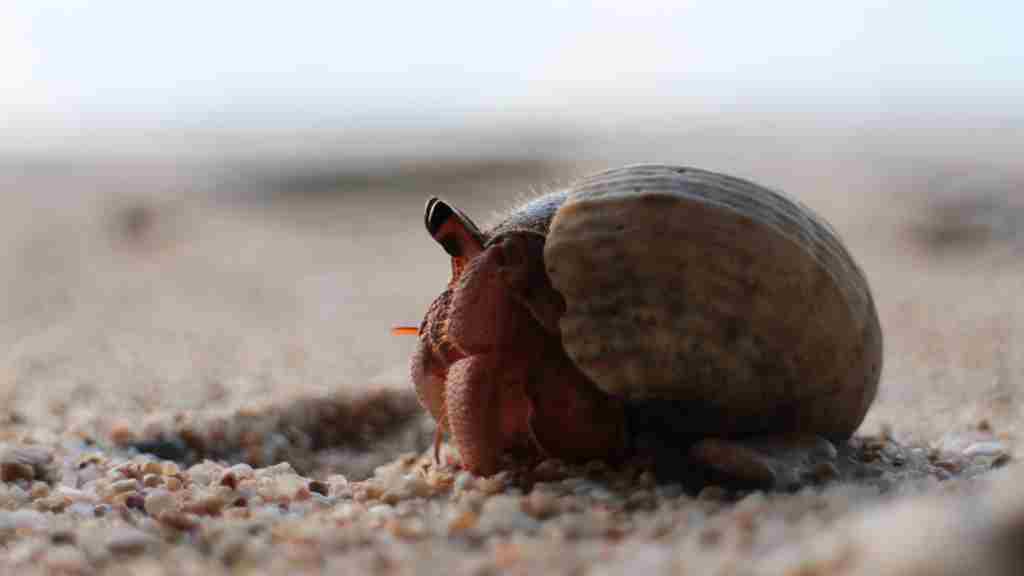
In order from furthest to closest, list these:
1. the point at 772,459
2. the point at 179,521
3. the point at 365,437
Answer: the point at 365,437, the point at 772,459, the point at 179,521

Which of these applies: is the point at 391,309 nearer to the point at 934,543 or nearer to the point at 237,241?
the point at 237,241

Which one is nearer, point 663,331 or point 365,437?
point 663,331

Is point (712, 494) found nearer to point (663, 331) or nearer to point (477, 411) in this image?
point (663, 331)

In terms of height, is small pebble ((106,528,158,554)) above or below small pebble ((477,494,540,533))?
above

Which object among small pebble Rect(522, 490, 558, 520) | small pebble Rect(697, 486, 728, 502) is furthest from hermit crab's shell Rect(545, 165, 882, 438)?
small pebble Rect(522, 490, 558, 520)

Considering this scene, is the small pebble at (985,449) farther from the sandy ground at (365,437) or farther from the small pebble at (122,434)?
the small pebble at (122,434)

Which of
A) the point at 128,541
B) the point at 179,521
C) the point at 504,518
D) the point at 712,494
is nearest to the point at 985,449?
the point at 712,494

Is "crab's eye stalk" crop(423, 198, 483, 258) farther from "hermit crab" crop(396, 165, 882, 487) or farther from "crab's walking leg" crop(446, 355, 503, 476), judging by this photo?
"crab's walking leg" crop(446, 355, 503, 476)
